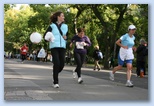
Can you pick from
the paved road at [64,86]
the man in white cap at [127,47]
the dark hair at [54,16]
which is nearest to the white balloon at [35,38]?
the dark hair at [54,16]

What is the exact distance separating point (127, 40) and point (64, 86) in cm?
145

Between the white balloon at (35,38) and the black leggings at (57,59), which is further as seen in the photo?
the black leggings at (57,59)

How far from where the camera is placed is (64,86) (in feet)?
27.1

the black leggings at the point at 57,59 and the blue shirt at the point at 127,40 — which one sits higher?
the blue shirt at the point at 127,40

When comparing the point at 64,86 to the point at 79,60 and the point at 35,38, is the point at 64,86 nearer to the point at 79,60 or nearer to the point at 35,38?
the point at 79,60

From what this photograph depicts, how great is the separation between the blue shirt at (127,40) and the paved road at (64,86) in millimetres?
739

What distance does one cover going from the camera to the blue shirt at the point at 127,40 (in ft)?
27.8

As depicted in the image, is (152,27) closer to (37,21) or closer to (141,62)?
(37,21)

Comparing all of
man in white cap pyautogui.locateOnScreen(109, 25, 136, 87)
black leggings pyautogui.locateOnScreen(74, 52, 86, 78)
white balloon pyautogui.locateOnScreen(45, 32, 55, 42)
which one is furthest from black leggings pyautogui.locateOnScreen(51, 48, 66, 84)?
man in white cap pyautogui.locateOnScreen(109, 25, 136, 87)

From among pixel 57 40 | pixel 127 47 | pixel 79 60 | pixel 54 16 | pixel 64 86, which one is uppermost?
pixel 54 16

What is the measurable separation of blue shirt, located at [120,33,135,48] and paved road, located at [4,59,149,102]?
0.74m

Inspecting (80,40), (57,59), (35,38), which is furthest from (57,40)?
(80,40)

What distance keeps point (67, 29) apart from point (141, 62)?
10.2 ft

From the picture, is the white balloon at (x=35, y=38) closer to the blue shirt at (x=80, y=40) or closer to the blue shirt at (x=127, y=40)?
the blue shirt at (x=80, y=40)
